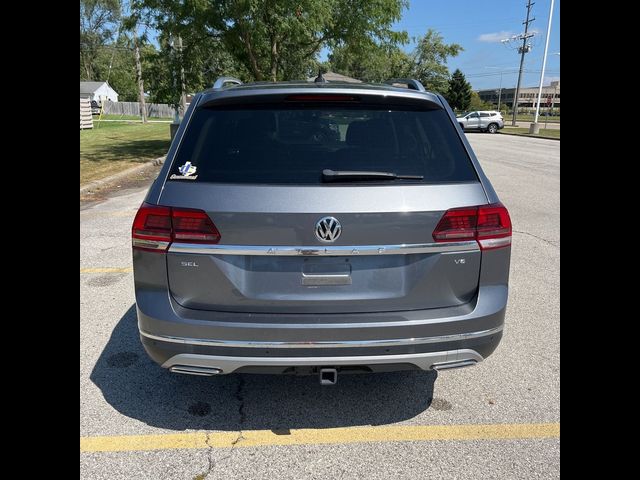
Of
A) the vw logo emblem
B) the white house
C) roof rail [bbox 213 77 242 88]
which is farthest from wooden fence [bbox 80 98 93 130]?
the white house

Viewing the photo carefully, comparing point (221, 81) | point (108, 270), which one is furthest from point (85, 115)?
point (221, 81)

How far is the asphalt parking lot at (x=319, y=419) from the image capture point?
7.75ft

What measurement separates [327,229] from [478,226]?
0.76 m

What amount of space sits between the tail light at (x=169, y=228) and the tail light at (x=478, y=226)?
42.8 inches

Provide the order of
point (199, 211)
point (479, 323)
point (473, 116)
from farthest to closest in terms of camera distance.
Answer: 1. point (473, 116)
2. point (479, 323)
3. point (199, 211)

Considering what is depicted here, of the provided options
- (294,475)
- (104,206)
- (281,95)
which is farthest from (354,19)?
(294,475)

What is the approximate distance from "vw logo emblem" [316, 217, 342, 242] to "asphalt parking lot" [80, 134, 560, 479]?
1.15 meters

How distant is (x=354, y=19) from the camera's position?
51.0 feet

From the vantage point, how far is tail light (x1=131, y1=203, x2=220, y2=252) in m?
2.20

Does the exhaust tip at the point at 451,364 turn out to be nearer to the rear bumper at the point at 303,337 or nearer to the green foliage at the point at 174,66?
the rear bumper at the point at 303,337

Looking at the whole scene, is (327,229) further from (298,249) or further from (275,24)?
(275,24)

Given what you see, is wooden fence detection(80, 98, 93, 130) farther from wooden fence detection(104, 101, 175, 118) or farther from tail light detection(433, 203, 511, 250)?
wooden fence detection(104, 101, 175, 118)
